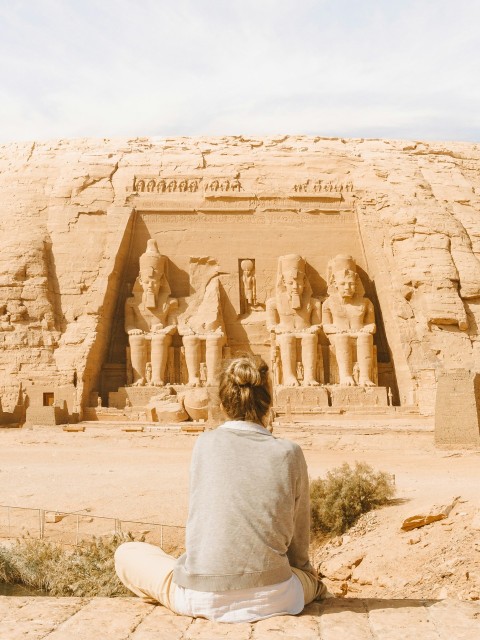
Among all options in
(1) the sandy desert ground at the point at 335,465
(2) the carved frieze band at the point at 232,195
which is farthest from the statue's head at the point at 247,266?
(1) the sandy desert ground at the point at 335,465

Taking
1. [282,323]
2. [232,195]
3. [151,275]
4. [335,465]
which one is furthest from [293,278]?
[335,465]

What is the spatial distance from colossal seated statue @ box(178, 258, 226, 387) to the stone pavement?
648 inches

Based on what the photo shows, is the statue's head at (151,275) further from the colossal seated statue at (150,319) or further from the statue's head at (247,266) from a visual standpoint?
the statue's head at (247,266)

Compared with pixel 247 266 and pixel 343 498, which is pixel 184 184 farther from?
pixel 343 498

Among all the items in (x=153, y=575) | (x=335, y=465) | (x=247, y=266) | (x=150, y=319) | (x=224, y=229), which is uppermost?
(x=224, y=229)

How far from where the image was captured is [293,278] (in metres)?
20.4

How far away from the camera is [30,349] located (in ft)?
63.5

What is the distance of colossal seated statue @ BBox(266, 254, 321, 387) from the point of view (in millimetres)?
19688

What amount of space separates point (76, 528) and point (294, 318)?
13098mm

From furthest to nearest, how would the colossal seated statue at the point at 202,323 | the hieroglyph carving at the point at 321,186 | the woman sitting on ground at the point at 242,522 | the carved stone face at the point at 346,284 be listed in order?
the hieroglyph carving at the point at 321,186 < the colossal seated statue at the point at 202,323 < the carved stone face at the point at 346,284 < the woman sitting on ground at the point at 242,522

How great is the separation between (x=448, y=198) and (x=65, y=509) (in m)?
16.1

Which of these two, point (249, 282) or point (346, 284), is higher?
point (249, 282)

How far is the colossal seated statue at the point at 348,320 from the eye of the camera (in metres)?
19.5

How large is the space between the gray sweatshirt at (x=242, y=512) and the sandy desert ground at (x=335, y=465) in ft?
10.2
